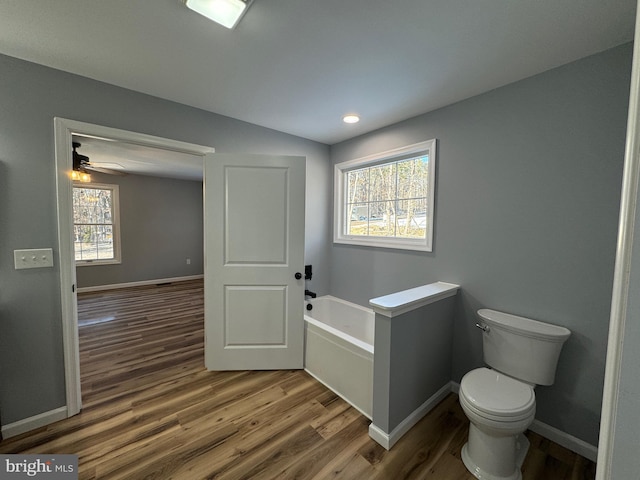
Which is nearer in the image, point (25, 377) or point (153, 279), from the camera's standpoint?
point (25, 377)

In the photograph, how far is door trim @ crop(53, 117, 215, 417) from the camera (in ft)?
5.55

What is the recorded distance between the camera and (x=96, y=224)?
5.09m

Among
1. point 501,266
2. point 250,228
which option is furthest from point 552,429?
point 250,228

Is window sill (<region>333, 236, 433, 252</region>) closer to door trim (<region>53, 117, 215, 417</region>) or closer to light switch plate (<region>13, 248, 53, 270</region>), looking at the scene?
door trim (<region>53, 117, 215, 417</region>)

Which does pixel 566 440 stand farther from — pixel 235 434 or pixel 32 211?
pixel 32 211

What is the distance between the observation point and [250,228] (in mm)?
2303

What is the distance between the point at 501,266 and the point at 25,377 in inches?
128

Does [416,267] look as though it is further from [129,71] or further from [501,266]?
[129,71]

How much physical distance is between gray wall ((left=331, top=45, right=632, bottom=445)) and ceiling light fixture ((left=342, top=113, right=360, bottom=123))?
580 mm

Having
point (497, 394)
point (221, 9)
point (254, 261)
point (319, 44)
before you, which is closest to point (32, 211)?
point (254, 261)

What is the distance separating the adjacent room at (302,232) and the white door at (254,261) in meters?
0.02

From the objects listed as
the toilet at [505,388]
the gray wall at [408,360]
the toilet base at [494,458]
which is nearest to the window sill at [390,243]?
the gray wall at [408,360]

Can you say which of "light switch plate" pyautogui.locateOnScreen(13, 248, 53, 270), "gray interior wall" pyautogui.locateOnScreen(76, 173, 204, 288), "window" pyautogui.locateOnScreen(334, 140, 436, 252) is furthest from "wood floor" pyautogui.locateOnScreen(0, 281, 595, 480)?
"gray interior wall" pyautogui.locateOnScreen(76, 173, 204, 288)

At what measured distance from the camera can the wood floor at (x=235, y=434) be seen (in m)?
1.43
